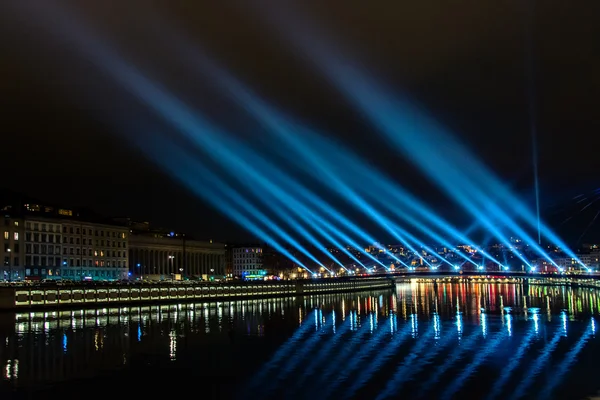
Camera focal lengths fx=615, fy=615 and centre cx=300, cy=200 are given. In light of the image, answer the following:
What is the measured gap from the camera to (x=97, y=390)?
23594 mm

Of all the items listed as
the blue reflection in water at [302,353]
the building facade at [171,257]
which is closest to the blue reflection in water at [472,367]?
the blue reflection in water at [302,353]

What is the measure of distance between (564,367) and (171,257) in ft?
461

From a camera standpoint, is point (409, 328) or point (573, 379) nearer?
point (573, 379)

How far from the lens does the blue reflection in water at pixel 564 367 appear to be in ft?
72.1

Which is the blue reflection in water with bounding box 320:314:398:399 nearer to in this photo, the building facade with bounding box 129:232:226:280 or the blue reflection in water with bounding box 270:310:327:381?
the blue reflection in water with bounding box 270:310:327:381

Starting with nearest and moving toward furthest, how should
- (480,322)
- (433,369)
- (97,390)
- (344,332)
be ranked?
(97,390)
(433,369)
(344,332)
(480,322)

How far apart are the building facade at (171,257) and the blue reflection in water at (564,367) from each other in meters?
120

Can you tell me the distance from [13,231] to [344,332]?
8051 centimetres

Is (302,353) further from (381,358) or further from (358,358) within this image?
(381,358)

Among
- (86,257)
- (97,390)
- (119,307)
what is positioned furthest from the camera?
(86,257)

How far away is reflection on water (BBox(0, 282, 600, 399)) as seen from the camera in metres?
23.2

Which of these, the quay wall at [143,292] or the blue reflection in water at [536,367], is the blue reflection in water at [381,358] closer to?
the blue reflection in water at [536,367]

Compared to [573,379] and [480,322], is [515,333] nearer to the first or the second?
→ [480,322]

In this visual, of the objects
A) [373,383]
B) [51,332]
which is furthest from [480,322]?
[51,332]
